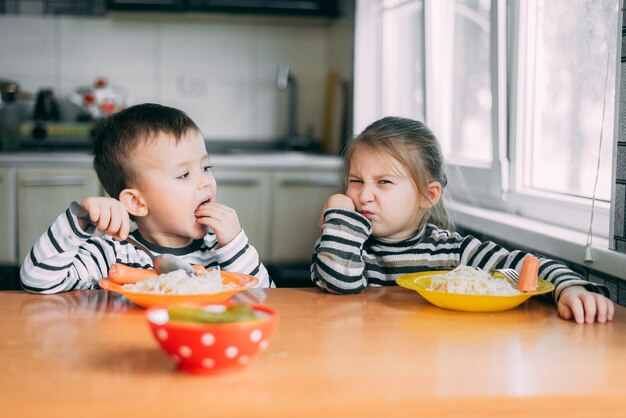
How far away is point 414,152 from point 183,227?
1.70ft

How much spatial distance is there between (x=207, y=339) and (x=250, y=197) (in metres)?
2.52

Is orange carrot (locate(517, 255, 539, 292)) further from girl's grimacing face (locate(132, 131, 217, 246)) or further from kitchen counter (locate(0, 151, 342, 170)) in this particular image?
kitchen counter (locate(0, 151, 342, 170))

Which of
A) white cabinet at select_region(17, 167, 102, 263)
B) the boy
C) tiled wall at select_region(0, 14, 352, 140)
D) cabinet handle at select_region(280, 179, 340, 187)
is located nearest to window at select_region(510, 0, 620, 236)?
the boy

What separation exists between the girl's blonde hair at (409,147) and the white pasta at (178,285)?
0.54 metres

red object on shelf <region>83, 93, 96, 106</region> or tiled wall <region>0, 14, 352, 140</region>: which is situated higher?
tiled wall <region>0, 14, 352, 140</region>

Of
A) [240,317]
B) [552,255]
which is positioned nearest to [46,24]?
[552,255]

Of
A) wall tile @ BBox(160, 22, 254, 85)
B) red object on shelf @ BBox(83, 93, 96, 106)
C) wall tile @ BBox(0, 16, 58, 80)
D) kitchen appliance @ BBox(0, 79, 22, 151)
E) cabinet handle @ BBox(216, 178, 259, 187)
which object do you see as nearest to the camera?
cabinet handle @ BBox(216, 178, 259, 187)

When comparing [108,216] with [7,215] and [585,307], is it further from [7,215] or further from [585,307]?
[7,215]

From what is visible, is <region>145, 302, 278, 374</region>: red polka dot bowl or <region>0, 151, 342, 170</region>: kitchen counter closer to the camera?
<region>145, 302, 278, 374</region>: red polka dot bowl

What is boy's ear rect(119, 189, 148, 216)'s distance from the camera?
158cm

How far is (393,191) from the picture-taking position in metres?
1.59

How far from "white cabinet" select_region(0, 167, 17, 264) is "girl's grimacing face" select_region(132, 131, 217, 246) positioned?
5.98ft

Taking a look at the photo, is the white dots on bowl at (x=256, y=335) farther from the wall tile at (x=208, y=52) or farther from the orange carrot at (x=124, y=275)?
the wall tile at (x=208, y=52)

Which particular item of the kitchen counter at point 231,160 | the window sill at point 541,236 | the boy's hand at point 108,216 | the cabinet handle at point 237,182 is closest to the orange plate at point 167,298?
the boy's hand at point 108,216
